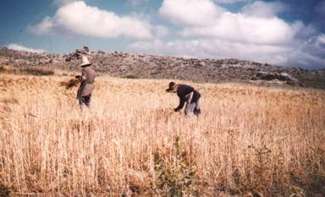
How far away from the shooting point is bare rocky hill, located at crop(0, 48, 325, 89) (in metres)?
52.1

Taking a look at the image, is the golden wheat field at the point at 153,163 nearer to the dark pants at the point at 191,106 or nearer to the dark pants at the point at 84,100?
the dark pants at the point at 191,106

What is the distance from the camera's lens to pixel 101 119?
908 centimetres

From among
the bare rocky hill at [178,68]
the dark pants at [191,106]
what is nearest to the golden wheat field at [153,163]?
the dark pants at [191,106]

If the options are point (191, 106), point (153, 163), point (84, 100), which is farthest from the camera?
point (84, 100)

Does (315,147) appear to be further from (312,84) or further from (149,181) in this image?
(312,84)

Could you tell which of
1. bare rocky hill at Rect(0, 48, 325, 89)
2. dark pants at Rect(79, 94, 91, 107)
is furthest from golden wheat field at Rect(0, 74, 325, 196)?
bare rocky hill at Rect(0, 48, 325, 89)

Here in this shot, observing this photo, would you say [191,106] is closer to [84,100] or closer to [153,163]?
[84,100]

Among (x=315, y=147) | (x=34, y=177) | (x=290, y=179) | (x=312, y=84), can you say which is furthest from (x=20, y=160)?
(x=312, y=84)

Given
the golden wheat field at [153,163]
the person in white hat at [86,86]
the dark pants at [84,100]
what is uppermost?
the person in white hat at [86,86]

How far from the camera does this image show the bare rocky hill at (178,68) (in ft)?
171

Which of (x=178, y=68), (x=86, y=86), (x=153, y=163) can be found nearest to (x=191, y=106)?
(x=86, y=86)

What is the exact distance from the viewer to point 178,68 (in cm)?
6241

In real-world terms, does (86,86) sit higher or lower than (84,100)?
higher

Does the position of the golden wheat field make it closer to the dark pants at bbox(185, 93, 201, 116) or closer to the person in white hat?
the dark pants at bbox(185, 93, 201, 116)
